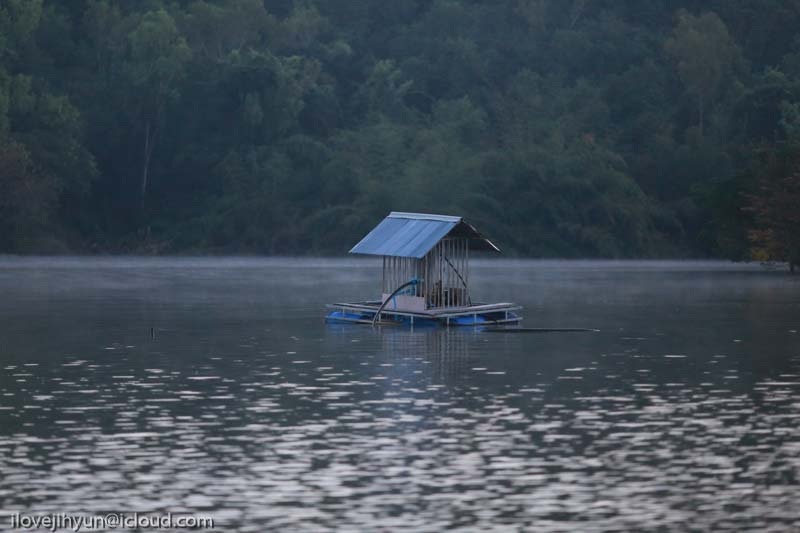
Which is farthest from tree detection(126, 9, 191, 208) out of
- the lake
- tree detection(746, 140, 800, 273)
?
the lake

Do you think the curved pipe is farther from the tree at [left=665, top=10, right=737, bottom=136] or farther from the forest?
the tree at [left=665, top=10, right=737, bottom=136]

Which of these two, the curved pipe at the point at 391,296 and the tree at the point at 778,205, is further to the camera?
the tree at the point at 778,205

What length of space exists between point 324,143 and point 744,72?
123 feet

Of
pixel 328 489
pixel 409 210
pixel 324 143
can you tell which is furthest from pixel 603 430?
pixel 324 143

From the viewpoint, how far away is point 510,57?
155250 millimetres

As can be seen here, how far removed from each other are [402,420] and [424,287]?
28138 millimetres

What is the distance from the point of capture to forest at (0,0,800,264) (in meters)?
134

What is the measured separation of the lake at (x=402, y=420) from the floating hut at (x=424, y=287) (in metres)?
1.65

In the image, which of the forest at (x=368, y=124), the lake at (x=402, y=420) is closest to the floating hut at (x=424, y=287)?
the lake at (x=402, y=420)

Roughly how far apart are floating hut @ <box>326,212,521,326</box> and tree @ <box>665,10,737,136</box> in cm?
8882

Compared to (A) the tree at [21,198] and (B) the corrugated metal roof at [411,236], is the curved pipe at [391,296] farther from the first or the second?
(A) the tree at [21,198]

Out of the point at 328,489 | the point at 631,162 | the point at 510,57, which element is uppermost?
the point at 510,57

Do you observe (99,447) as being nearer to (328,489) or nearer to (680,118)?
(328,489)

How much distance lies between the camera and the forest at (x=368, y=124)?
134 metres
